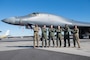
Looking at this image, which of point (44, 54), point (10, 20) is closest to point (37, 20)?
point (10, 20)

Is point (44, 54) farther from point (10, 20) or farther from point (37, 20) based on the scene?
point (37, 20)

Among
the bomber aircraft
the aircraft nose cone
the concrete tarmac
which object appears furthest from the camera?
the bomber aircraft

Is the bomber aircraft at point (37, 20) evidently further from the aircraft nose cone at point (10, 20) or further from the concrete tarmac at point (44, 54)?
the concrete tarmac at point (44, 54)

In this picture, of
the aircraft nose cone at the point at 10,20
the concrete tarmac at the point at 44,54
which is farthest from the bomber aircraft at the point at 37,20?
the concrete tarmac at the point at 44,54

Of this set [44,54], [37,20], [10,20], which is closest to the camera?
[44,54]

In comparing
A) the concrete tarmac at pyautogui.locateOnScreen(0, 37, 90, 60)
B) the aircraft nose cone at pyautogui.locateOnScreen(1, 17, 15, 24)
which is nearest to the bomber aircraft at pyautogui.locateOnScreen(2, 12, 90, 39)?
the aircraft nose cone at pyautogui.locateOnScreen(1, 17, 15, 24)

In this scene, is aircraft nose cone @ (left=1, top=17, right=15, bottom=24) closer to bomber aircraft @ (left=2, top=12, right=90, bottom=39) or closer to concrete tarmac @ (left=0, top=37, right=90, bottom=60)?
bomber aircraft @ (left=2, top=12, right=90, bottom=39)

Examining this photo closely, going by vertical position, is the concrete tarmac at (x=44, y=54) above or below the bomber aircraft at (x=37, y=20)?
below

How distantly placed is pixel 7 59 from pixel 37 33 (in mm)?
5644

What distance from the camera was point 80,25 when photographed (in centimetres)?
2759

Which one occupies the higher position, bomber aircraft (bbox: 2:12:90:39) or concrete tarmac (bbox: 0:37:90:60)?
bomber aircraft (bbox: 2:12:90:39)

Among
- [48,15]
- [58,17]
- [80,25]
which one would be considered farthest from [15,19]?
[80,25]

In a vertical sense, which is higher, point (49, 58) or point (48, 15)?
point (48, 15)

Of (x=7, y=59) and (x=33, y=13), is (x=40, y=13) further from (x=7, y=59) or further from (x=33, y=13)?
(x=7, y=59)
